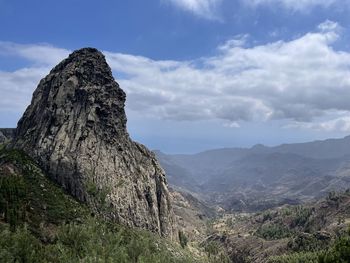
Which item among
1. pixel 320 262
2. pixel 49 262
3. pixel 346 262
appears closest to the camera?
pixel 346 262

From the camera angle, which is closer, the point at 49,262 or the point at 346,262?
the point at 346,262

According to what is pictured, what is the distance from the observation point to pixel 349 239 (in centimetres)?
14038

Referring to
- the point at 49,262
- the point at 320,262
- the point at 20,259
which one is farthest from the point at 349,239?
the point at 20,259

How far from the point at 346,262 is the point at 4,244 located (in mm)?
146096

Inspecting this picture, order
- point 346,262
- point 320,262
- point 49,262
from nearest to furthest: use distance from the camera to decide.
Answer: point 346,262 → point 320,262 → point 49,262

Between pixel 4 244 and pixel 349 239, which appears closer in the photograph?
pixel 349 239

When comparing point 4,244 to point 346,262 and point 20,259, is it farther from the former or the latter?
point 346,262

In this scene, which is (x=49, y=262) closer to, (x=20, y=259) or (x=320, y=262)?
(x=20, y=259)

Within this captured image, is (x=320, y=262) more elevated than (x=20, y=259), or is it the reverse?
(x=320, y=262)

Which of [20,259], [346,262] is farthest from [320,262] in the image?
[20,259]

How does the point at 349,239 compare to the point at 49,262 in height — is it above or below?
above

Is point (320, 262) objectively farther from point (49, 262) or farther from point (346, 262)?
point (49, 262)

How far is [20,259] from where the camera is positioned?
650 ft

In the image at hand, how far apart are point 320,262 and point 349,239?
44.7 feet
